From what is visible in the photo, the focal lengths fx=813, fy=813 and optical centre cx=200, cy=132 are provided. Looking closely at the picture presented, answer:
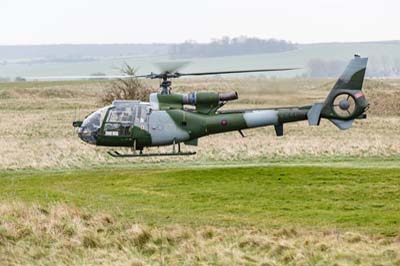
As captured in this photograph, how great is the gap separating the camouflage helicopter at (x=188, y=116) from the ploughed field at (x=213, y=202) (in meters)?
0.90

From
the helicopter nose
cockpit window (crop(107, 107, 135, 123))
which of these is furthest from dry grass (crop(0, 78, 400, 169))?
the helicopter nose

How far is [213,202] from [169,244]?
6.37 metres

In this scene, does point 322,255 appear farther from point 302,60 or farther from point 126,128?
point 302,60

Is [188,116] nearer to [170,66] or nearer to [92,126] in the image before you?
[170,66]

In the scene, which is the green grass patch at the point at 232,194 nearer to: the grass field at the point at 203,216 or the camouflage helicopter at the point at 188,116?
the grass field at the point at 203,216

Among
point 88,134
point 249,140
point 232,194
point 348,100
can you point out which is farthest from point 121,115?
point 249,140

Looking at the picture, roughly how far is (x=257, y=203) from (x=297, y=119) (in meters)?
5.41

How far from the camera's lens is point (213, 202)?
21469 millimetres

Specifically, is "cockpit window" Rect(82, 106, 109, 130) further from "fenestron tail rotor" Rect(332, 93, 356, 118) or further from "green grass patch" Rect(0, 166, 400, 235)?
"fenestron tail rotor" Rect(332, 93, 356, 118)

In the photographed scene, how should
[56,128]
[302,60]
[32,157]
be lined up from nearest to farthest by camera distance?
1. [32,157]
2. [302,60]
3. [56,128]

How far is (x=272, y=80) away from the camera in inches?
1034

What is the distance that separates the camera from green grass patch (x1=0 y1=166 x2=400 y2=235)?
18453 mm

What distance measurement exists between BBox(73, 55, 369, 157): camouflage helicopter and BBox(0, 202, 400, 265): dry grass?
339 inches

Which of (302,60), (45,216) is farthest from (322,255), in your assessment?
(302,60)
